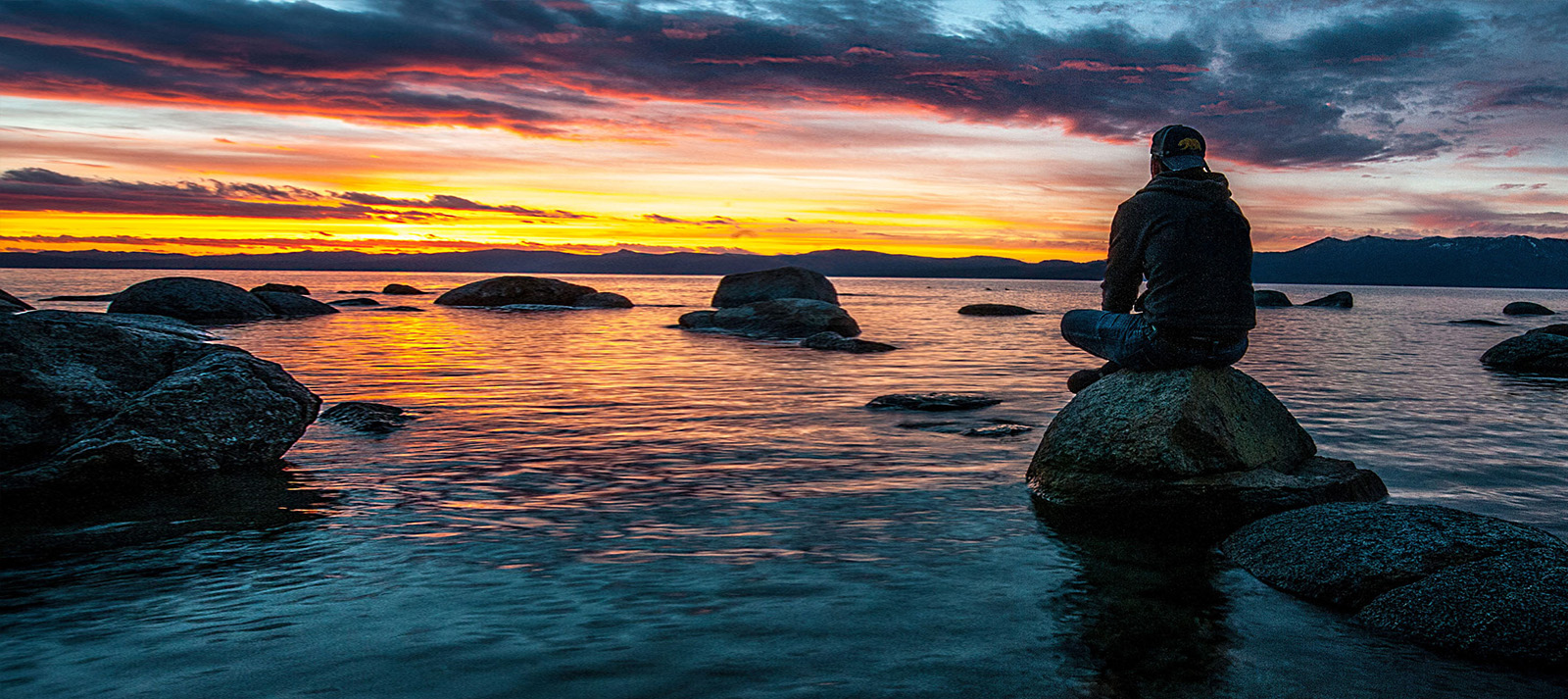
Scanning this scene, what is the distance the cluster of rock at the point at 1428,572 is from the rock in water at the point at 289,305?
39.4m

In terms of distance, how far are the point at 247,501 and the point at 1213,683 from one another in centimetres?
725

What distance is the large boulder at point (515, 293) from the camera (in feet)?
160

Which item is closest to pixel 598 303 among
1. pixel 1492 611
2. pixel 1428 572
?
pixel 1428 572

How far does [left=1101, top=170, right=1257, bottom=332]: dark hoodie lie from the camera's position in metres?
7.30

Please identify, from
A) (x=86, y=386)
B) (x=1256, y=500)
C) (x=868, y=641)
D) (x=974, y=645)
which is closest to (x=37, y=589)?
(x=86, y=386)

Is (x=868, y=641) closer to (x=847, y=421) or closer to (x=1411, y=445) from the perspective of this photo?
(x=847, y=421)

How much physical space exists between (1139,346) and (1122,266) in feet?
2.36

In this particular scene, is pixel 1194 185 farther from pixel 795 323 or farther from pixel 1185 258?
pixel 795 323

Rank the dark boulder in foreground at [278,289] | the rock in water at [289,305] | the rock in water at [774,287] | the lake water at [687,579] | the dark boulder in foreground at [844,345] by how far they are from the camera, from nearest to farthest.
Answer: the lake water at [687,579] < the dark boulder in foreground at [844,345] < the rock in water at [289,305] < the rock in water at [774,287] < the dark boulder in foreground at [278,289]

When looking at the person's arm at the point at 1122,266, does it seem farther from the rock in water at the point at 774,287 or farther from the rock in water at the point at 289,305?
the rock in water at the point at 289,305

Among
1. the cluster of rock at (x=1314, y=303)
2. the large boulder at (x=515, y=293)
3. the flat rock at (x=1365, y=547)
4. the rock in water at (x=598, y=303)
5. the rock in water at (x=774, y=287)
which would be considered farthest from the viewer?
the cluster of rock at (x=1314, y=303)

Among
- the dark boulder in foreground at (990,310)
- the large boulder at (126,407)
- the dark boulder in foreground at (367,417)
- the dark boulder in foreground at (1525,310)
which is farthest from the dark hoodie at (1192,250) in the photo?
the dark boulder in foreground at (1525,310)

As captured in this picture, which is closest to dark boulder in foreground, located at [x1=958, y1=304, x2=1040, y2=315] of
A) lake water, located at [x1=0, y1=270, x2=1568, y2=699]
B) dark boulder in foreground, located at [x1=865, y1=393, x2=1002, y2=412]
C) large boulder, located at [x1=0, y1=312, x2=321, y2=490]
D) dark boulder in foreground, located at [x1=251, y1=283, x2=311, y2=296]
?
dark boulder in foreground, located at [x1=251, y1=283, x2=311, y2=296]

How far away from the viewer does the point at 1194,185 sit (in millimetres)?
7320
